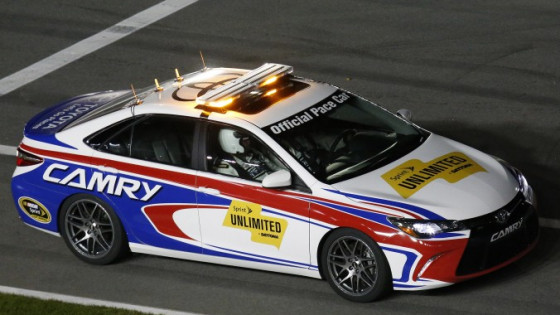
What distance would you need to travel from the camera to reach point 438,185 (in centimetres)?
1062

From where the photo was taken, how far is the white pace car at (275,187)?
1034 cm

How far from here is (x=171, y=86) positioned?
1202 cm

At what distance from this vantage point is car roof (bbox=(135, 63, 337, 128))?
11.1 m

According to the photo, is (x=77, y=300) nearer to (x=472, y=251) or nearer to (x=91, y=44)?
(x=472, y=251)

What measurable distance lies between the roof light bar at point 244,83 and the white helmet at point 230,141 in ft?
0.95

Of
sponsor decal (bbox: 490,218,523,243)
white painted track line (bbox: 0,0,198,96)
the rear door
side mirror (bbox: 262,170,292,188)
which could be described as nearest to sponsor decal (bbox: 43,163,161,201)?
the rear door

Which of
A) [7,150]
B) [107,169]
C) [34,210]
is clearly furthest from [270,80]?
[7,150]

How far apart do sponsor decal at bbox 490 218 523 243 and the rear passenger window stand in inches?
105

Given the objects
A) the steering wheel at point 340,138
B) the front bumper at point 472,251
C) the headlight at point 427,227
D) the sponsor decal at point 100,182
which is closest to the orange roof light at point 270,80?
the steering wheel at point 340,138

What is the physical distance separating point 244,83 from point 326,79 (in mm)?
4575

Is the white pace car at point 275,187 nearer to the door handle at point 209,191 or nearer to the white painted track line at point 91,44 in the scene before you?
the door handle at point 209,191

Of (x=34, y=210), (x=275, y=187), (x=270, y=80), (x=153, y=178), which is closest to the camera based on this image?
(x=275, y=187)

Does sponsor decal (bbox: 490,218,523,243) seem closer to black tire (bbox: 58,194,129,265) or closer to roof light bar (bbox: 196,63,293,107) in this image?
roof light bar (bbox: 196,63,293,107)

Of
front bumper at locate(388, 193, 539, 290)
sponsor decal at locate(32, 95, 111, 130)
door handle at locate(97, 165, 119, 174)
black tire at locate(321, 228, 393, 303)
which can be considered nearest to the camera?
front bumper at locate(388, 193, 539, 290)
